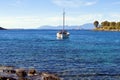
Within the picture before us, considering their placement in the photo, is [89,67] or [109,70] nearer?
[109,70]

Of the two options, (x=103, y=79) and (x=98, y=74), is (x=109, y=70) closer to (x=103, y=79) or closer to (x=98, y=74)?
(x=98, y=74)

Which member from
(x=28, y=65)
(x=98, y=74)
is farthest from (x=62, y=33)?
(x=98, y=74)

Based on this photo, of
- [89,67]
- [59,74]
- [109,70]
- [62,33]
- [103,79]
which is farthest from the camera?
[62,33]

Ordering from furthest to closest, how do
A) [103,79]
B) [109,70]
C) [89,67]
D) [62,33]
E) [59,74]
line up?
[62,33]
[89,67]
[109,70]
[59,74]
[103,79]

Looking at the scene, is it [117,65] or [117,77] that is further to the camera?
[117,65]

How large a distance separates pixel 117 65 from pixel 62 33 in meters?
99.6

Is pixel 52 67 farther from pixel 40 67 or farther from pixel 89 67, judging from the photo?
pixel 89 67

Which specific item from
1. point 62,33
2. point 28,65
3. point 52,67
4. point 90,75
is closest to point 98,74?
point 90,75

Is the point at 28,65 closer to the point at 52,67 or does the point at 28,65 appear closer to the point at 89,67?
the point at 52,67

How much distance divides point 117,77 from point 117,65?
1287 cm

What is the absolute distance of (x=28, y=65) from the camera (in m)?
59.0

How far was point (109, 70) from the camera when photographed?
174ft

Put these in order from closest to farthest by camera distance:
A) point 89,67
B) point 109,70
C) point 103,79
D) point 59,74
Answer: point 103,79, point 59,74, point 109,70, point 89,67

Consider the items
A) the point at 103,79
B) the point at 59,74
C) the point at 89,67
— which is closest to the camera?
the point at 103,79
